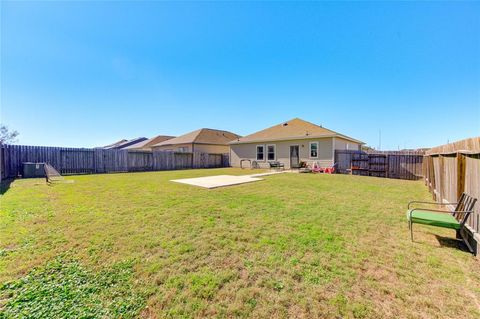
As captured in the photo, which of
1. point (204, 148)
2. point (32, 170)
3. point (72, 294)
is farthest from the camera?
point (204, 148)

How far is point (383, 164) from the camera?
43.5ft

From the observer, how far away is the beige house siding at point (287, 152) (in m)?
14.7

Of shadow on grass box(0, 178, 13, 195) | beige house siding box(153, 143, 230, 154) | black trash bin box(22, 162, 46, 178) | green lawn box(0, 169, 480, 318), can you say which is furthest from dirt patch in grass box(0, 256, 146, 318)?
beige house siding box(153, 143, 230, 154)

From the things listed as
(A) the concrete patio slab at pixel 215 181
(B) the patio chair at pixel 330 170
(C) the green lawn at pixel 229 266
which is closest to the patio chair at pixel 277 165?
(B) the patio chair at pixel 330 170

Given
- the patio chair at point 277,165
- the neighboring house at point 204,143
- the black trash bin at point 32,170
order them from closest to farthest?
the black trash bin at point 32,170 < the patio chair at point 277,165 < the neighboring house at point 204,143

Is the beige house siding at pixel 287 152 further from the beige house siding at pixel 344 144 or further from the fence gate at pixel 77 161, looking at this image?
the fence gate at pixel 77 161

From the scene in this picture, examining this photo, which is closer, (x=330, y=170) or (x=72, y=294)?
(x=72, y=294)

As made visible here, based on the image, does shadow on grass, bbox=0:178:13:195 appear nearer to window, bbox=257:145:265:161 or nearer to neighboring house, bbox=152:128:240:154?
neighboring house, bbox=152:128:240:154

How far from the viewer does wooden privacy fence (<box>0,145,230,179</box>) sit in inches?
468

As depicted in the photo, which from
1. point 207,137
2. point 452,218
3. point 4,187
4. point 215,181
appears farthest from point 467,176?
point 207,137

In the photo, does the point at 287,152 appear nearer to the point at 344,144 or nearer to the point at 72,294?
the point at 344,144

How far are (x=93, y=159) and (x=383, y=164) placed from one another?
21.9m

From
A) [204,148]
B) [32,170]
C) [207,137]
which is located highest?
[207,137]

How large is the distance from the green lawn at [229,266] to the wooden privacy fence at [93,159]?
10.9 m
